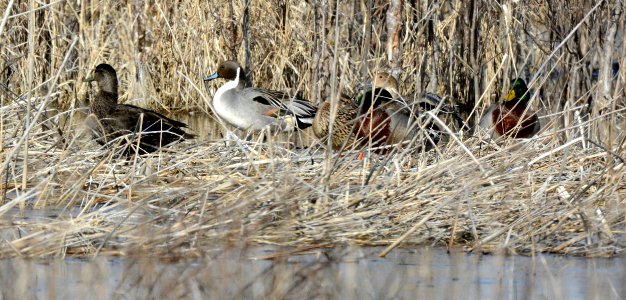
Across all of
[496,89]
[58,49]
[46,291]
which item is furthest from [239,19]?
[46,291]

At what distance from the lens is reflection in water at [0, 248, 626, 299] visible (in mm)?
3324

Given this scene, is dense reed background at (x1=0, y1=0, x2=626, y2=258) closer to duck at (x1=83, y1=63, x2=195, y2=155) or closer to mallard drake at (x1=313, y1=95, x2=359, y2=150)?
duck at (x1=83, y1=63, x2=195, y2=155)

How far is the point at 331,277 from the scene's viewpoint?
11.4 ft

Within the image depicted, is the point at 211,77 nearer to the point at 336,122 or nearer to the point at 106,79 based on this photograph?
the point at 106,79

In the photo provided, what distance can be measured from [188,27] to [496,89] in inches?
119

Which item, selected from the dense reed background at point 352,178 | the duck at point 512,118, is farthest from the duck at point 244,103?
the duck at point 512,118

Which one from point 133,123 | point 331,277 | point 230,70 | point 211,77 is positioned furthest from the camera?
point 211,77

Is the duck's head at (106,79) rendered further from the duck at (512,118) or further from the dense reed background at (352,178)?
the duck at (512,118)

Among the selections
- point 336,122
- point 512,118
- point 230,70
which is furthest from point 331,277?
point 230,70

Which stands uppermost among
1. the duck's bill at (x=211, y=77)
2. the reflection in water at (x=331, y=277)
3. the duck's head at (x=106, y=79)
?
the duck's head at (x=106, y=79)

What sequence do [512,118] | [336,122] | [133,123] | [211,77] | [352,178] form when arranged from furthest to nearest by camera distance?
1. [211,77]
2. [336,122]
3. [512,118]
4. [133,123]
5. [352,178]

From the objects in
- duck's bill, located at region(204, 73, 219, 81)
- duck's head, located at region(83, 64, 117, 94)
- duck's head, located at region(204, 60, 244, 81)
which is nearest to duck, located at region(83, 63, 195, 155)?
duck's head, located at region(83, 64, 117, 94)

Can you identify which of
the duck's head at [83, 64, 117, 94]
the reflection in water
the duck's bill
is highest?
the duck's head at [83, 64, 117, 94]

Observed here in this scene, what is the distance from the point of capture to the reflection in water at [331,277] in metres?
3.32
